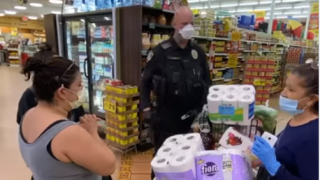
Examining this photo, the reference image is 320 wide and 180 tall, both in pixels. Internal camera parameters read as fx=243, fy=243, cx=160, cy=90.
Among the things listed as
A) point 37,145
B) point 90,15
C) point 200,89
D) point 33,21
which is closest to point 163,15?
point 90,15

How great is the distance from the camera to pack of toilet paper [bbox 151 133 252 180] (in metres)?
1.07

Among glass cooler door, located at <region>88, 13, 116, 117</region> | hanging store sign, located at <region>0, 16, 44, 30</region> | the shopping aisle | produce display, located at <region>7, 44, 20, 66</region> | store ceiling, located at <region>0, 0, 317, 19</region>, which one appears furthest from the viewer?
hanging store sign, located at <region>0, 16, 44, 30</region>

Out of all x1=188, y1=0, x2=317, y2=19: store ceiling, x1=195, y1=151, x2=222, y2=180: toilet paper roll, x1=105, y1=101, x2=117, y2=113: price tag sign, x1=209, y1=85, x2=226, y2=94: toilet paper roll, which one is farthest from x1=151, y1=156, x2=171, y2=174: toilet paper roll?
x1=188, y1=0, x2=317, y2=19: store ceiling

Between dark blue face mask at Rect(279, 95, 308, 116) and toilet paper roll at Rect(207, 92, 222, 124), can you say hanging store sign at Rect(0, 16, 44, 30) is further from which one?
dark blue face mask at Rect(279, 95, 308, 116)

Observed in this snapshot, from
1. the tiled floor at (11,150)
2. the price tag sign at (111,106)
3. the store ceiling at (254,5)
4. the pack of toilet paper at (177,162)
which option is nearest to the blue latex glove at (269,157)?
the pack of toilet paper at (177,162)

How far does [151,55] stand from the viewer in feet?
7.43

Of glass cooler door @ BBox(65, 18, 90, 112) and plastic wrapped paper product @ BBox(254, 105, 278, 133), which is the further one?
glass cooler door @ BBox(65, 18, 90, 112)

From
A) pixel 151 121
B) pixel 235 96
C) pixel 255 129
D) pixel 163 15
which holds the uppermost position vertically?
pixel 163 15

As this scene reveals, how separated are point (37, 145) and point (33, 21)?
2285 cm

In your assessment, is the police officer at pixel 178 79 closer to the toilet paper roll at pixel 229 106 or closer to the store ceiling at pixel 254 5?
the toilet paper roll at pixel 229 106

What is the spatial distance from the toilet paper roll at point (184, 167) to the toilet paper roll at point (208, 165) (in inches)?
1.7

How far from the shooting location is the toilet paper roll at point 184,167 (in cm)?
105

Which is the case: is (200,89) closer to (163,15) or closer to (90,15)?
(163,15)

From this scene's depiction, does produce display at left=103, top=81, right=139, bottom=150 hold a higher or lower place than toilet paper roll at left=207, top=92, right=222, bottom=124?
lower
